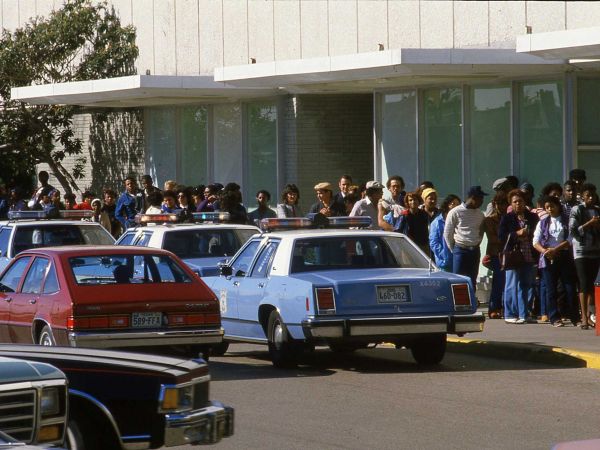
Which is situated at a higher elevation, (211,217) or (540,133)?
(540,133)

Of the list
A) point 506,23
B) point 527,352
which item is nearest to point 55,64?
point 506,23

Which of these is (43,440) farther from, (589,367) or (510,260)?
(510,260)

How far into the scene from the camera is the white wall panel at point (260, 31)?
1043 inches

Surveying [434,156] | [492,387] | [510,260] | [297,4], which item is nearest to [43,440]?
[492,387]

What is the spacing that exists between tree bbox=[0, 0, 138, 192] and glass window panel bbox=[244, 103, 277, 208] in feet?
13.9

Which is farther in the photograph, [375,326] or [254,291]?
[254,291]

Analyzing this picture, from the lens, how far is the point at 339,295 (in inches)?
530

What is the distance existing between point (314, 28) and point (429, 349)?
469 inches

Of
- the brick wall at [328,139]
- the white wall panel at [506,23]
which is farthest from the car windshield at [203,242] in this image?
the brick wall at [328,139]

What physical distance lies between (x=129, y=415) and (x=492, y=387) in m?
5.53

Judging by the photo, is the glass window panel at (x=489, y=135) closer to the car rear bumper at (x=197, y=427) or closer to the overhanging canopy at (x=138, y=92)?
the overhanging canopy at (x=138, y=92)

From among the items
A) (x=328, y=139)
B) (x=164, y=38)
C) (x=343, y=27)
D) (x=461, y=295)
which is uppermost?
(x=164, y=38)

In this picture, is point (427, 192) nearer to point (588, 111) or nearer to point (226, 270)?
point (588, 111)

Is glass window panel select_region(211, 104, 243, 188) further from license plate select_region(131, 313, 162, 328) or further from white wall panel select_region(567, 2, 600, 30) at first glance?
license plate select_region(131, 313, 162, 328)
